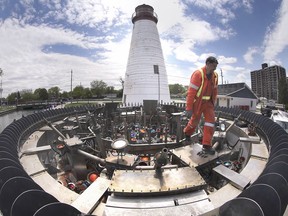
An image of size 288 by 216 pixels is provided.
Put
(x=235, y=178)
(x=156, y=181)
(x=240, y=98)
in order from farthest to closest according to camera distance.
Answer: (x=240, y=98) < (x=235, y=178) < (x=156, y=181)

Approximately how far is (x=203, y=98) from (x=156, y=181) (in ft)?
7.60

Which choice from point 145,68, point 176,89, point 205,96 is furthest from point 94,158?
point 176,89

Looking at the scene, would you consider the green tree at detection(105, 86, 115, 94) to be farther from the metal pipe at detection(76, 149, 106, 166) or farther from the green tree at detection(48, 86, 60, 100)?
the metal pipe at detection(76, 149, 106, 166)

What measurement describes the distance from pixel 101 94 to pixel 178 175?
85.1 meters

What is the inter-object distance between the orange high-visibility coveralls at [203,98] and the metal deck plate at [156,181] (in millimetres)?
1356

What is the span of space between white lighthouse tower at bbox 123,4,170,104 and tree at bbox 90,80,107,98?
69.1 m

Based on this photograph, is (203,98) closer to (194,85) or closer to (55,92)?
(194,85)

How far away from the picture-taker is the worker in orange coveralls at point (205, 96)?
413 centimetres

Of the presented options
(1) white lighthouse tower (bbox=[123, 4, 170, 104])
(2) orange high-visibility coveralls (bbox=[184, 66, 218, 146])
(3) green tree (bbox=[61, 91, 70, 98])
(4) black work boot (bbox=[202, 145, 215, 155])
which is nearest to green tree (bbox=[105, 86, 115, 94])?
(3) green tree (bbox=[61, 91, 70, 98])

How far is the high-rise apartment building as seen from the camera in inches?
3001

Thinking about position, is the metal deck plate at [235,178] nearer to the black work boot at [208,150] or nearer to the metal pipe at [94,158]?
the black work boot at [208,150]

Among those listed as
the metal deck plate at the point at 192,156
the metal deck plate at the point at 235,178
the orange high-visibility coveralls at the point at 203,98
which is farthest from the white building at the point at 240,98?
the metal deck plate at the point at 235,178

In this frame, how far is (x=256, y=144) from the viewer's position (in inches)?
195

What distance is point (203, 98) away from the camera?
14.1ft
